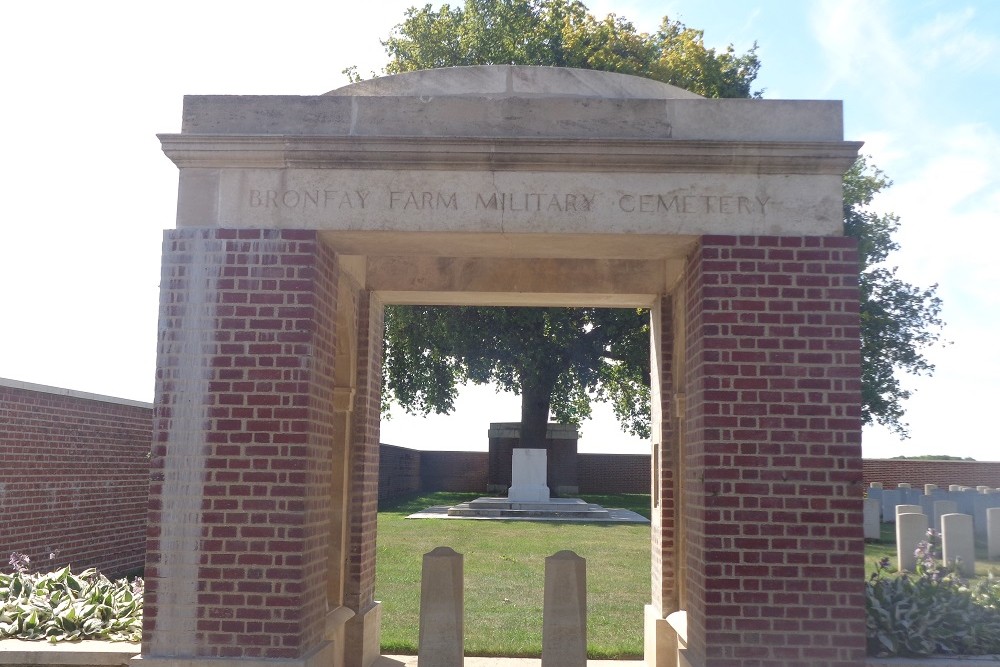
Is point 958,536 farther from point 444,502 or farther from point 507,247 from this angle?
point 444,502

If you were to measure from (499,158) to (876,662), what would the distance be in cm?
411

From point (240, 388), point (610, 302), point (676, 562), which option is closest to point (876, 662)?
point (676, 562)

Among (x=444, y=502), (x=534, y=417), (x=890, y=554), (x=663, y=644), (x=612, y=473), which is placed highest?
(x=534, y=417)

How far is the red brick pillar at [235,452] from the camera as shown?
19.2 ft

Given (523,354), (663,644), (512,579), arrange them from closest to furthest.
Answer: (663,644) < (512,579) < (523,354)

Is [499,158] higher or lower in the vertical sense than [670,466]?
higher

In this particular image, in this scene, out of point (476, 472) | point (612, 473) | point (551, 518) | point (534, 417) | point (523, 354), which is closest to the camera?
point (551, 518)

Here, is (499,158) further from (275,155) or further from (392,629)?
(392,629)

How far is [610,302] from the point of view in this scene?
28.0ft

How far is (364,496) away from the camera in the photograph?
8.03 meters

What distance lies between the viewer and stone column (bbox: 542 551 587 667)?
646cm

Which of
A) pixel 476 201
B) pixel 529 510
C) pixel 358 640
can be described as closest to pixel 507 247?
pixel 476 201

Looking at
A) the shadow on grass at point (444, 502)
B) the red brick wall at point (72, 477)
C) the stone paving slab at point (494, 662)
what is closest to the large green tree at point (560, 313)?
the shadow on grass at point (444, 502)

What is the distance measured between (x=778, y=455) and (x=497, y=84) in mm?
3360
